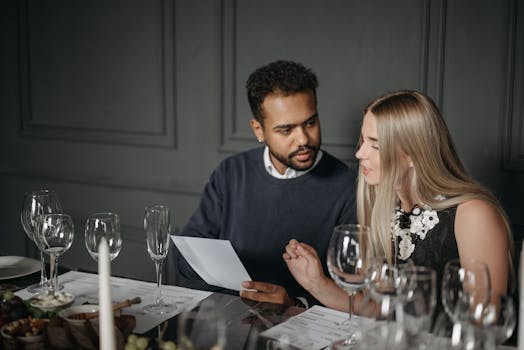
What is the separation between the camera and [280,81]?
7.64ft

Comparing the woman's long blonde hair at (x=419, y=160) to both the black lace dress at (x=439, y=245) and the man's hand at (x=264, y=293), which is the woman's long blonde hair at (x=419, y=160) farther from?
the man's hand at (x=264, y=293)

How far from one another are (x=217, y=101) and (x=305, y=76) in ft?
3.03

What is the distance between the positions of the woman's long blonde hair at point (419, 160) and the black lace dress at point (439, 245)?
0.06 m

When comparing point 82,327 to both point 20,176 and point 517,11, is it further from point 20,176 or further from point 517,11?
point 20,176

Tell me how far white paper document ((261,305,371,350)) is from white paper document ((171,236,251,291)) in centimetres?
31

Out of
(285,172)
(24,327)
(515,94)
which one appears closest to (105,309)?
(24,327)

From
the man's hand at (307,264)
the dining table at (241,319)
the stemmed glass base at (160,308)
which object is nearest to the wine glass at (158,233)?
the stemmed glass base at (160,308)

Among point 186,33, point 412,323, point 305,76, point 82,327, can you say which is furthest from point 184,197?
point 412,323

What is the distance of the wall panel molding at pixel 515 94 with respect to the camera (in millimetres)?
2510

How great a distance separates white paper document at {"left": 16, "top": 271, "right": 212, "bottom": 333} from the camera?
64.4 inches

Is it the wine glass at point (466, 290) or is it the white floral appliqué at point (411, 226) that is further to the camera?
the white floral appliqué at point (411, 226)

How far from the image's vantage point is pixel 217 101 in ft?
10.5

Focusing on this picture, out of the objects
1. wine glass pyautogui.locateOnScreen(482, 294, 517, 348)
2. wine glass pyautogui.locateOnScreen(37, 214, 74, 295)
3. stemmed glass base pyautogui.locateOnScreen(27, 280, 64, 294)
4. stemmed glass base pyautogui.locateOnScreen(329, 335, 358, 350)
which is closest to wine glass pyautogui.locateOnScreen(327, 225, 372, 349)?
stemmed glass base pyautogui.locateOnScreen(329, 335, 358, 350)

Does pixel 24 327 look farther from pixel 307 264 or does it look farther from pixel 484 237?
pixel 484 237
